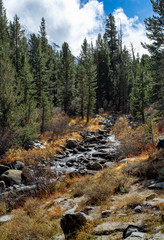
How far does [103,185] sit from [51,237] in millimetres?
2453

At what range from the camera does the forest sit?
547 inches

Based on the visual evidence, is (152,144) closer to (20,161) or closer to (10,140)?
(20,161)

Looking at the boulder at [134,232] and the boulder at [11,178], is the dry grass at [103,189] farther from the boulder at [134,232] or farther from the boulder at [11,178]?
the boulder at [11,178]

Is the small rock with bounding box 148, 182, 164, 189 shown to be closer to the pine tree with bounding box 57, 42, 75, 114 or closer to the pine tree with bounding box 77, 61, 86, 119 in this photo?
the pine tree with bounding box 77, 61, 86, 119

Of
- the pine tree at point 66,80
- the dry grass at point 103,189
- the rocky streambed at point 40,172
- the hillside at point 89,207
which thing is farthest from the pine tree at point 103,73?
the dry grass at point 103,189

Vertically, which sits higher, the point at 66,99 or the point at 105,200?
the point at 66,99

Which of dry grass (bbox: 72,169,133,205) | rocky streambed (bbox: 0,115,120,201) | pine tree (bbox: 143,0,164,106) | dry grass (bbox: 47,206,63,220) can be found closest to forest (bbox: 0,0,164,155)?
pine tree (bbox: 143,0,164,106)

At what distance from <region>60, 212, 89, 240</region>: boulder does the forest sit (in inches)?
394

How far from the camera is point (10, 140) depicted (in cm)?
1716

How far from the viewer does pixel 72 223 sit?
13.8 ft

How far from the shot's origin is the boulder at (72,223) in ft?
13.5

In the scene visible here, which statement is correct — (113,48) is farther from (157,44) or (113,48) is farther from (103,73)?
(157,44)

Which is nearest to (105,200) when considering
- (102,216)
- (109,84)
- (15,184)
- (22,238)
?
(102,216)

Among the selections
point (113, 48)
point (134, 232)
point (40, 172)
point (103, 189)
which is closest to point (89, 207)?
Result: point (103, 189)
